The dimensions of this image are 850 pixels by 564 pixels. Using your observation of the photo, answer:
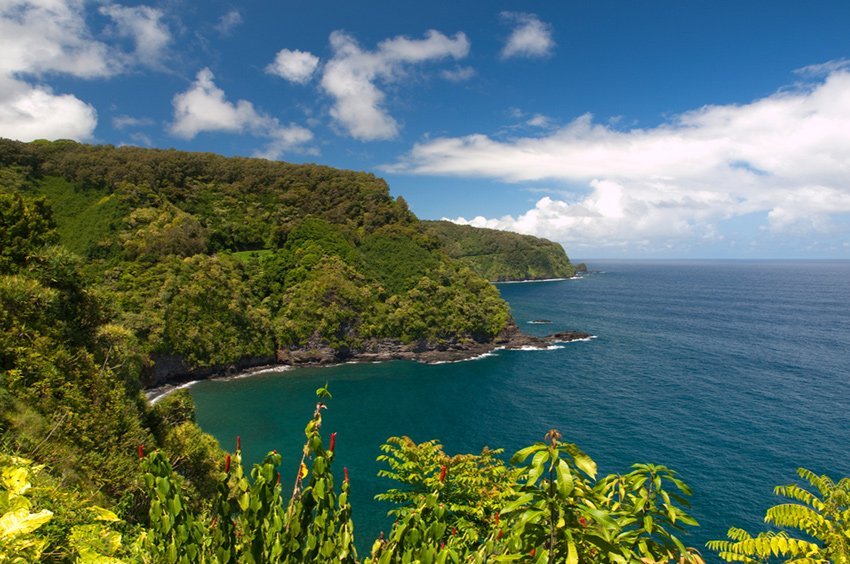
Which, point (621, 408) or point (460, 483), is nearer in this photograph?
point (460, 483)

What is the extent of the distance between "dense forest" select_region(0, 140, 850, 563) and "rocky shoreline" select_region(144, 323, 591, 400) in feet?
3.74

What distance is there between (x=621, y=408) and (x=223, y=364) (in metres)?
64.8

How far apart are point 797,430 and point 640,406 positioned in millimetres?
16479

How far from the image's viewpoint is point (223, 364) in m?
74.7

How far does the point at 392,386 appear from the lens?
234 ft

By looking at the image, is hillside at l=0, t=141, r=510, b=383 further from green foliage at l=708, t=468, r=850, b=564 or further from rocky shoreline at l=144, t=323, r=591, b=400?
green foliage at l=708, t=468, r=850, b=564

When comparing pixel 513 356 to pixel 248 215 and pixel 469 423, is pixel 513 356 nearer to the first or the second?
pixel 469 423

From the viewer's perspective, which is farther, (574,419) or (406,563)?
(574,419)

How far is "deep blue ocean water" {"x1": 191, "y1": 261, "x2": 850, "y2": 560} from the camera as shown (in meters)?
42.3

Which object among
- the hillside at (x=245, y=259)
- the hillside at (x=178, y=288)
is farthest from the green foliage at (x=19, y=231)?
the hillside at (x=245, y=259)

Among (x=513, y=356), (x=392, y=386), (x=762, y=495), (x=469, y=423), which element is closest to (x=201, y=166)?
(x=392, y=386)

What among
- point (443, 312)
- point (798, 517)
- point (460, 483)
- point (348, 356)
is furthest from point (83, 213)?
point (798, 517)

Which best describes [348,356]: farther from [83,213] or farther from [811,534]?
[811,534]

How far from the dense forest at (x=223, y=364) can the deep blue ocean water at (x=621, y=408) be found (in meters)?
4.11
